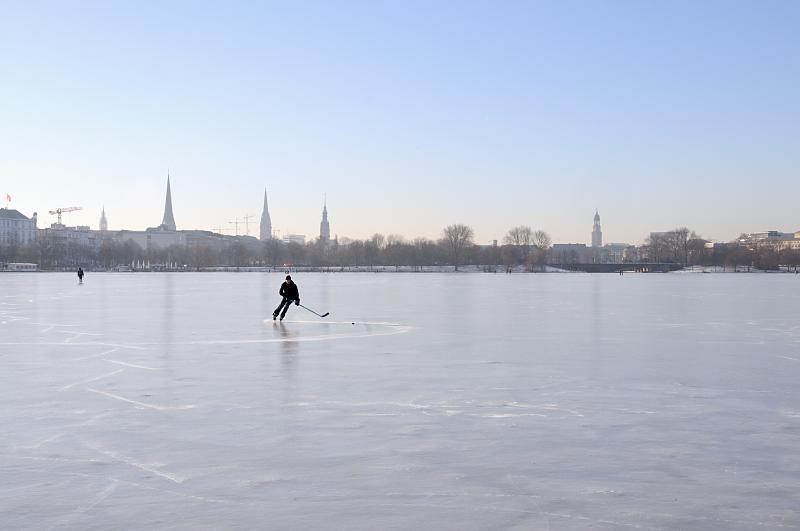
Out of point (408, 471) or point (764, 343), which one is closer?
point (408, 471)

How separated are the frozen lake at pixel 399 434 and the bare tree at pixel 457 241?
164 metres

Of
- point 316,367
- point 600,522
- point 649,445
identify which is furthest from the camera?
point 316,367

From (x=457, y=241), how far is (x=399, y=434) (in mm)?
175923

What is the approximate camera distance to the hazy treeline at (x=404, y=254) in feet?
556

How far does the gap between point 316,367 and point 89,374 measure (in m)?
3.51

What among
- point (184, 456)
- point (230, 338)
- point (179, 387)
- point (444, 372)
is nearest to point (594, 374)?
point (444, 372)

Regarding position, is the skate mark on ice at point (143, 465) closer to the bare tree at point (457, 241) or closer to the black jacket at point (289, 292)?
the black jacket at point (289, 292)

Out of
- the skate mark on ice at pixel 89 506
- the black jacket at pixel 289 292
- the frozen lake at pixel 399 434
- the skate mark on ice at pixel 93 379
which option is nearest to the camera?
the skate mark on ice at pixel 89 506

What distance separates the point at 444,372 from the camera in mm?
12930

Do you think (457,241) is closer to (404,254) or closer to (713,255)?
(404,254)

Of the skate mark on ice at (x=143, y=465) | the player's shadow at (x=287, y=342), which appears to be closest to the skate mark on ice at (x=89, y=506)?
the skate mark on ice at (x=143, y=465)

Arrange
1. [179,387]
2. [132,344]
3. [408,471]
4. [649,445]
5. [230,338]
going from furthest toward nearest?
[230,338] < [132,344] < [179,387] < [649,445] < [408,471]

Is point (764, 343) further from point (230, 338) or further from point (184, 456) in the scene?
point (184, 456)

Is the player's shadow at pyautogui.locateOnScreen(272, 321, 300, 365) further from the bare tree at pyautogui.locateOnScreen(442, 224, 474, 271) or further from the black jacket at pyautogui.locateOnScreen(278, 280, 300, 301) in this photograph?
the bare tree at pyautogui.locateOnScreen(442, 224, 474, 271)
